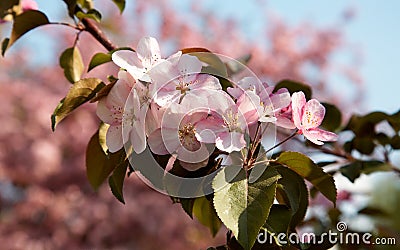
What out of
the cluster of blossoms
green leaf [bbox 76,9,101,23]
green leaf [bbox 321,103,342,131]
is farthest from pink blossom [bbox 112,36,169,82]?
green leaf [bbox 321,103,342,131]

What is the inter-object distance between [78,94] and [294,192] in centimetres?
26

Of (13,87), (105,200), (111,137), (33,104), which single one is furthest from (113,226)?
(111,137)

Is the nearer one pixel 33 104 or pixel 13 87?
pixel 33 104

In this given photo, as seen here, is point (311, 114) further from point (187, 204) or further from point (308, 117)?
point (187, 204)

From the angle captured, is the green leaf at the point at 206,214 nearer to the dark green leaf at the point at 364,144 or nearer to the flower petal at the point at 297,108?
the flower petal at the point at 297,108

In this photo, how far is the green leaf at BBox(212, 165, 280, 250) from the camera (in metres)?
0.50

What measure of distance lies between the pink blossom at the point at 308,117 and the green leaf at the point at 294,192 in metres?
0.05

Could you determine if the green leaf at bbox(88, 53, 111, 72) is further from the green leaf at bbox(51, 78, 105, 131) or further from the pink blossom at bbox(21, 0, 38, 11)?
the pink blossom at bbox(21, 0, 38, 11)

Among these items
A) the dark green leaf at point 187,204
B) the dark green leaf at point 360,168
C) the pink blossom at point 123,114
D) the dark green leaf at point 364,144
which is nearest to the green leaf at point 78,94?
the pink blossom at point 123,114

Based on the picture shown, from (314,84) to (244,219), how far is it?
5.52 metres

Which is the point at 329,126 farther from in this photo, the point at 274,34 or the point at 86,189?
the point at 274,34

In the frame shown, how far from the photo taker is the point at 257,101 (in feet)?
1.77

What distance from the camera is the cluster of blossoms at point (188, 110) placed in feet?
1.75

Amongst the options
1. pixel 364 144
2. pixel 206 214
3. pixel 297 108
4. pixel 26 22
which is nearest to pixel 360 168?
pixel 364 144
